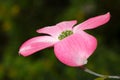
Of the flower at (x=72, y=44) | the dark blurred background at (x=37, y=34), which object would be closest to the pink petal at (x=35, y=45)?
the flower at (x=72, y=44)

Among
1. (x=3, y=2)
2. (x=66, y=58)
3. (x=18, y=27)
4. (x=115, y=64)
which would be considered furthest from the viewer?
(x=18, y=27)

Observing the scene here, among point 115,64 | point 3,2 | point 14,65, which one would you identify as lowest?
point 115,64

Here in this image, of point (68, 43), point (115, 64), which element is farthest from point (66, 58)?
point (115, 64)

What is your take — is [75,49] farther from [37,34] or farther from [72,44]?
[37,34]

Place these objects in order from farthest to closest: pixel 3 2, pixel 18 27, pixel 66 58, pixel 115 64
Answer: pixel 18 27 < pixel 3 2 < pixel 115 64 < pixel 66 58

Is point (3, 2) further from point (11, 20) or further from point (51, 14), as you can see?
point (51, 14)

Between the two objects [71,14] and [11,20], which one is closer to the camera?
[71,14]

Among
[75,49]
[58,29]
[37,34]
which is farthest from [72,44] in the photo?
[37,34]

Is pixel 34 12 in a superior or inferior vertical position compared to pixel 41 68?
superior

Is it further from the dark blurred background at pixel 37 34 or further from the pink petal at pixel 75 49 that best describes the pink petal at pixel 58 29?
the dark blurred background at pixel 37 34
